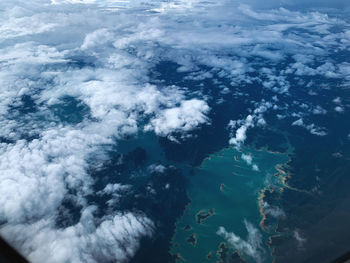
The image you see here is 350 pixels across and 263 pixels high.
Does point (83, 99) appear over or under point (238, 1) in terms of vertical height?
under

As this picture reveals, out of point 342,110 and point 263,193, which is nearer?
point 263,193

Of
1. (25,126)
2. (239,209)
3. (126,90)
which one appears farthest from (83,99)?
(239,209)

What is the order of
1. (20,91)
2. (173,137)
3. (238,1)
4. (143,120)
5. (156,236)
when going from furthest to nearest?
(238,1)
(20,91)
(143,120)
(173,137)
(156,236)

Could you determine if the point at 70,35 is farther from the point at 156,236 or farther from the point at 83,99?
the point at 156,236

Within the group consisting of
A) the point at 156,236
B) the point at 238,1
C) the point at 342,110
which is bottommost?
the point at 156,236

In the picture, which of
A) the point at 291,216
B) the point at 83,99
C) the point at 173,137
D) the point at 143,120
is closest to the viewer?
the point at 291,216

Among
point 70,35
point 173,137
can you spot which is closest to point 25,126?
point 173,137

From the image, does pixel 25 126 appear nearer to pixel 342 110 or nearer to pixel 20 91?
pixel 20 91
